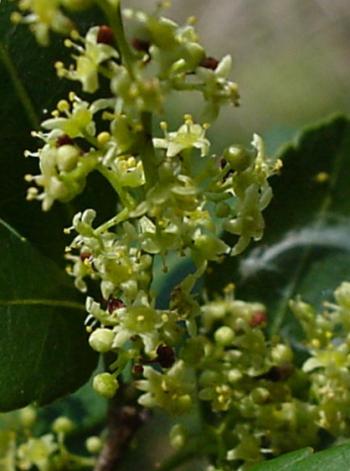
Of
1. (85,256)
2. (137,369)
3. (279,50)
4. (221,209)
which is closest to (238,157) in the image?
(221,209)

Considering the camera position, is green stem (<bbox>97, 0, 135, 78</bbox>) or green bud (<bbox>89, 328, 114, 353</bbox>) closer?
green stem (<bbox>97, 0, 135, 78</bbox>)

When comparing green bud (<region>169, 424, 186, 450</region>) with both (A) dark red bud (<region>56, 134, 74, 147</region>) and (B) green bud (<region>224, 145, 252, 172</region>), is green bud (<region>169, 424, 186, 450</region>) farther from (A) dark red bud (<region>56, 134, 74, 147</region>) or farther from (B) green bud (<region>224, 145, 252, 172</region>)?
(A) dark red bud (<region>56, 134, 74, 147</region>)

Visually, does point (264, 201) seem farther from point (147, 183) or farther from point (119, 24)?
point (119, 24)

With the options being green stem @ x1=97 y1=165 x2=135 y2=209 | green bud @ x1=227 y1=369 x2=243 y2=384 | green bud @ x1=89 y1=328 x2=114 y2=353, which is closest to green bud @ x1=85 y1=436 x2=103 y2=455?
green bud @ x1=227 y1=369 x2=243 y2=384

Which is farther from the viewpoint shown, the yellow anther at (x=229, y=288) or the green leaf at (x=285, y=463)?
the yellow anther at (x=229, y=288)

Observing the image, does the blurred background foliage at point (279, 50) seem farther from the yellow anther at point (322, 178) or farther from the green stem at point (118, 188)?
the green stem at point (118, 188)

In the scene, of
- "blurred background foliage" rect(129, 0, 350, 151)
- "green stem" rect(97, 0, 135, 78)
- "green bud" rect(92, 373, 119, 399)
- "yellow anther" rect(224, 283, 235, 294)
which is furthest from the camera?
"blurred background foliage" rect(129, 0, 350, 151)

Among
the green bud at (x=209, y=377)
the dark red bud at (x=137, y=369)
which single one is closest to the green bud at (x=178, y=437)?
the green bud at (x=209, y=377)
